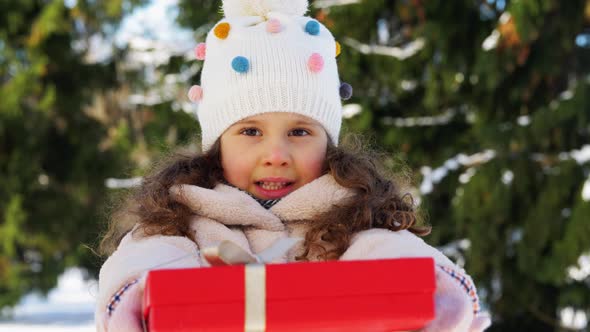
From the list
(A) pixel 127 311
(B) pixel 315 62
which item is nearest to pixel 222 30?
(B) pixel 315 62

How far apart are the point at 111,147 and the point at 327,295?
8596 millimetres

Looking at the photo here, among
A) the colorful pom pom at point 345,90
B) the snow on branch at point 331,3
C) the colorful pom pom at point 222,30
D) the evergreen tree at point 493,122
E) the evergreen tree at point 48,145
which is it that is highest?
the colorful pom pom at point 222,30

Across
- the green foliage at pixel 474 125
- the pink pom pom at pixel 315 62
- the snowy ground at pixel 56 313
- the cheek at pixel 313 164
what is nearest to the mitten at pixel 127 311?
the cheek at pixel 313 164

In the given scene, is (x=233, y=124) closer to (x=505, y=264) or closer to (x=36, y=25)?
(x=505, y=264)

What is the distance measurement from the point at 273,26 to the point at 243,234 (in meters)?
0.54

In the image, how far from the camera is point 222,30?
2262 millimetres

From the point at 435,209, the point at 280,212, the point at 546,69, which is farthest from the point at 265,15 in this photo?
the point at 435,209

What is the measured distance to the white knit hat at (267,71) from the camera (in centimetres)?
215

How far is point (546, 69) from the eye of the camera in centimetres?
568

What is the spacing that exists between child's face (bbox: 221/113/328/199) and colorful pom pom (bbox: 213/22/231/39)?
244 millimetres

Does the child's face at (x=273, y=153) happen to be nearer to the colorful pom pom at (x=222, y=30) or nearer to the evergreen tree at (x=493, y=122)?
the colorful pom pom at (x=222, y=30)

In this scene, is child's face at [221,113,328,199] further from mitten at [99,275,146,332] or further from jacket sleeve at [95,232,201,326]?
mitten at [99,275,146,332]

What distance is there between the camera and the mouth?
2.12 metres

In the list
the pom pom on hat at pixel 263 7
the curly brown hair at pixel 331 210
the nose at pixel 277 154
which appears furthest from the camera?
the pom pom on hat at pixel 263 7
